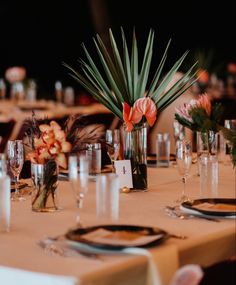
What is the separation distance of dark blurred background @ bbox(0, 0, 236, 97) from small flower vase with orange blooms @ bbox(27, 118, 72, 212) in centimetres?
1085

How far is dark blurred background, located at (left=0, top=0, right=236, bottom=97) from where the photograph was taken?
1384 centimetres

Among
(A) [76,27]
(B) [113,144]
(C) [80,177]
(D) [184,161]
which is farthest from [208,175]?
(A) [76,27]

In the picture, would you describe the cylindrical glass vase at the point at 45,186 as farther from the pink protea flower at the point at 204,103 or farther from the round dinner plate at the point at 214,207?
the pink protea flower at the point at 204,103

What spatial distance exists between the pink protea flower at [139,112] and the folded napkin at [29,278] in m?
1.31

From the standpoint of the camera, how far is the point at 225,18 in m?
14.4

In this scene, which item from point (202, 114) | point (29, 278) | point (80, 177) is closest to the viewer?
point (29, 278)

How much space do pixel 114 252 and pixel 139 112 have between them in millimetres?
1217

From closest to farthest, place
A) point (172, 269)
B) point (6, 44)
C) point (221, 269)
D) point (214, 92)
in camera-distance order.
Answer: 1. point (221, 269)
2. point (172, 269)
3. point (214, 92)
4. point (6, 44)

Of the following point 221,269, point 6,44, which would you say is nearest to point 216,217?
point 221,269

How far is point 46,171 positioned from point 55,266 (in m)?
0.76

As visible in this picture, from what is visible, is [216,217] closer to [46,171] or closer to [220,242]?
[220,242]

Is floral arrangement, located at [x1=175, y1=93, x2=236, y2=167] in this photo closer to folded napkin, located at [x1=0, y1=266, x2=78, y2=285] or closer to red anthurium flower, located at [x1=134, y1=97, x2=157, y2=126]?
red anthurium flower, located at [x1=134, y1=97, x2=157, y2=126]

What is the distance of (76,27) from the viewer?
14000mm

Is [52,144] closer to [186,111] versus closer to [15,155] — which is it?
[15,155]
